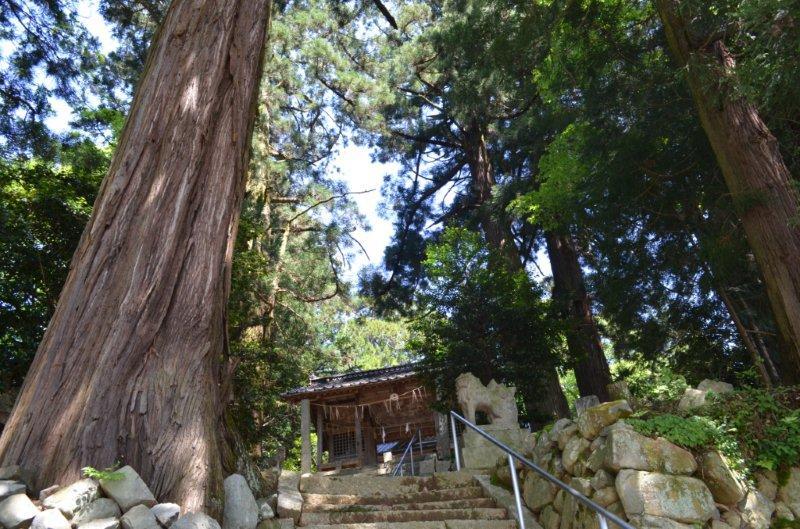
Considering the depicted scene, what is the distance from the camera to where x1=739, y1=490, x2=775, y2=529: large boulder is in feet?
12.0

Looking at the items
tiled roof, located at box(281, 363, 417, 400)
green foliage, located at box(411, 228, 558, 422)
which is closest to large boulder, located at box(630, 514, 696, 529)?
green foliage, located at box(411, 228, 558, 422)

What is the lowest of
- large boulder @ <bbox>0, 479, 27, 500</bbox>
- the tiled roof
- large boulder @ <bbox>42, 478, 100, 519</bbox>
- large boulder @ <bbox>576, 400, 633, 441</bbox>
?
large boulder @ <bbox>42, 478, 100, 519</bbox>

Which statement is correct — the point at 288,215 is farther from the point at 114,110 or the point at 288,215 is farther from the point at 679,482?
the point at 679,482

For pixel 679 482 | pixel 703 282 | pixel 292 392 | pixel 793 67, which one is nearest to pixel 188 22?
pixel 793 67

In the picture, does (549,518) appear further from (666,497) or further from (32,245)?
(32,245)

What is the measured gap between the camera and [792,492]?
3.87 meters

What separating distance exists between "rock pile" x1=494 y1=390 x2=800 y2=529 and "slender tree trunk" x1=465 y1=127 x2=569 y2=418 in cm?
520

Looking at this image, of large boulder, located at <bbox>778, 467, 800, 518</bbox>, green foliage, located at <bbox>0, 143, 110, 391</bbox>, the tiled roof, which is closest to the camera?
large boulder, located at <bbox>778, 467, 800, 518</bbox>

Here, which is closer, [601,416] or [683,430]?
[683,430]

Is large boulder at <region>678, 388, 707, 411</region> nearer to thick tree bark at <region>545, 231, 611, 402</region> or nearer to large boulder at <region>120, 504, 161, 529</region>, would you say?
large boulder at <region>120, 504, 161, 529</region>

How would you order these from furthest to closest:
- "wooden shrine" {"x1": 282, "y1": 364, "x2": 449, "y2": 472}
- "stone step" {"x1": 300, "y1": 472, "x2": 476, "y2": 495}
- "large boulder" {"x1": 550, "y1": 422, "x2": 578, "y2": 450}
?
"wooden shrine" {"x1": 282, "y1": 364, "x2": 449, "y2": 472}, "stone step" {"x1": 300, "y1": 472, "x2": 476, "y2": 495}, "large boulder" {"x1": 550, "y1": 422, "x2": 578, "y2": 450}

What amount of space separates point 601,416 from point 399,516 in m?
1.90

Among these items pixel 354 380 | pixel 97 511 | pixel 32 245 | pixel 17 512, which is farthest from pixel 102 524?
pixel 354 380

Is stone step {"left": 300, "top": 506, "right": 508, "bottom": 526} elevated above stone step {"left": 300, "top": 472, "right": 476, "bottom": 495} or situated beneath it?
situated beneath
